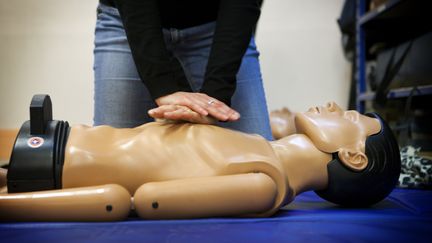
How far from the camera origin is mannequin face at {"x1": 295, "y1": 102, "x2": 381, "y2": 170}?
3.12 feet

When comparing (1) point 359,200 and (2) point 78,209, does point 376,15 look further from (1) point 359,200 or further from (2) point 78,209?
(2) point 78,209

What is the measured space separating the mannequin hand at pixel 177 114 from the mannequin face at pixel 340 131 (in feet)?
0.79

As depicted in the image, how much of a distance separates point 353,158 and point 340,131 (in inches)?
2.6

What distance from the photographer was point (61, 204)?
80 cm

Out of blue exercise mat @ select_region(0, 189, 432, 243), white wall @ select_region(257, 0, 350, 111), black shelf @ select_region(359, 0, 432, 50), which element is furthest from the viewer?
white wall @ select_region(257, 0, 350, 111)

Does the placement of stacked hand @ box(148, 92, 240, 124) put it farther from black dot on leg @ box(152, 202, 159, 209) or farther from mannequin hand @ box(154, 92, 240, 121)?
black dot on leg @ box(152, 202, 159, 209)

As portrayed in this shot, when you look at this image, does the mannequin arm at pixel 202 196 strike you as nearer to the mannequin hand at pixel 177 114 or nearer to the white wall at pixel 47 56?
the mannequin hand at pixel 177 114

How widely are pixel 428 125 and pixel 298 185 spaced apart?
1.77 metres

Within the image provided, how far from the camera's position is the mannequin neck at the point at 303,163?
0.95 meters

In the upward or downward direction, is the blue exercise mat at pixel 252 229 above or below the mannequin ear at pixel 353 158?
below

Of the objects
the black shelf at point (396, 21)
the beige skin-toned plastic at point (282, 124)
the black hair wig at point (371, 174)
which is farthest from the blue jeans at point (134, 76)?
the black shelf at point (396, 21)

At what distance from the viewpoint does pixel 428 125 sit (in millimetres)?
2418

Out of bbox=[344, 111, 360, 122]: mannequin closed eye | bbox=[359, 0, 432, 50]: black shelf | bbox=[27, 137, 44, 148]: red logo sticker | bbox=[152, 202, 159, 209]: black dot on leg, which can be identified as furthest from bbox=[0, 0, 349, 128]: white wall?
bbox=[152, 202, 159, 209]: black dot on leg

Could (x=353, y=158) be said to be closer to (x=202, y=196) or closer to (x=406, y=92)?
(x=202, y=196)
